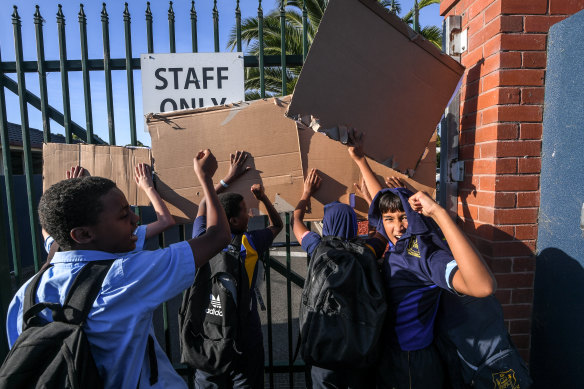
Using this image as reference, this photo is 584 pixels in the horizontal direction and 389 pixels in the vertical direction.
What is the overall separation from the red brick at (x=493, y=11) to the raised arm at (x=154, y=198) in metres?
2.30

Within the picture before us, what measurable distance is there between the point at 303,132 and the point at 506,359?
65.0 inches

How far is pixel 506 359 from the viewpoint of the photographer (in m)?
1.58

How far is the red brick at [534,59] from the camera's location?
1.91 metres

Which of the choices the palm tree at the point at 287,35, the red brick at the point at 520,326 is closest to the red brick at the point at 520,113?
the red brick at the point at 520,326

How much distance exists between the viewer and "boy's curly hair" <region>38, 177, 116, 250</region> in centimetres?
127

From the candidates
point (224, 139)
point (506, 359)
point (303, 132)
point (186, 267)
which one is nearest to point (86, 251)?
point (186, 267)

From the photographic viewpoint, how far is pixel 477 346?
5.37 feet

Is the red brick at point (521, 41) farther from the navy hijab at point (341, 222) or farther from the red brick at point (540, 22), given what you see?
the navy hijab at point (341, 222)

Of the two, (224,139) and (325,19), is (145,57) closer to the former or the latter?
(224,139)

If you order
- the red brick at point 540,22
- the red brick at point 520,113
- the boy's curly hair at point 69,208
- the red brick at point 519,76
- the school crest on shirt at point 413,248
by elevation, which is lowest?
the school crest on shirt at point 413,248

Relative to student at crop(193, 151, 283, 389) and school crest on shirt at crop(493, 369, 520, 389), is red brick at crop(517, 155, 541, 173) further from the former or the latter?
student at crop(193, 151, 283, 389)

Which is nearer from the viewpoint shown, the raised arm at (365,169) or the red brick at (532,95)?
the red brick at (532,95)

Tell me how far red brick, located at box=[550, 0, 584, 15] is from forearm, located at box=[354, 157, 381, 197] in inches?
52.6

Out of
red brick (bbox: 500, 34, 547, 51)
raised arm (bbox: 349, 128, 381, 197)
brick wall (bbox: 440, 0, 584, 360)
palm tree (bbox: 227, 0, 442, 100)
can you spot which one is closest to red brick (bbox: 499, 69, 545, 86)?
brick wall (bbox: 440, 0, 584, 360)
